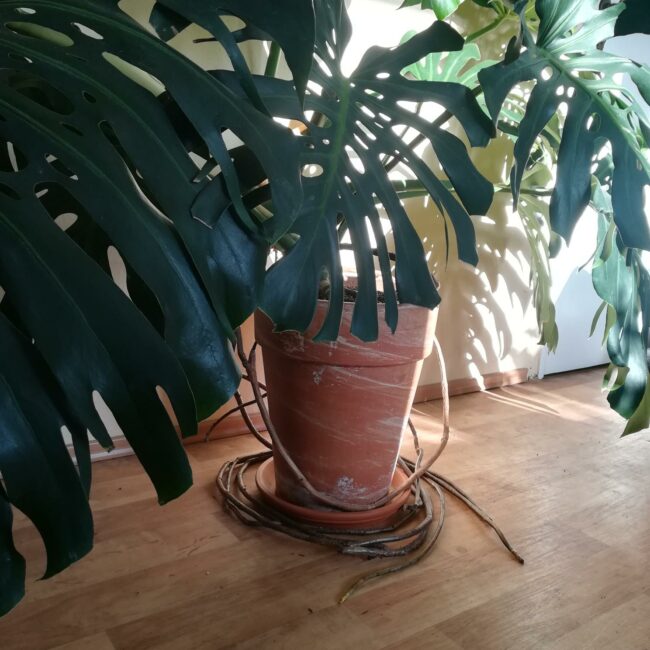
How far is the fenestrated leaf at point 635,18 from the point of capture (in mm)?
778

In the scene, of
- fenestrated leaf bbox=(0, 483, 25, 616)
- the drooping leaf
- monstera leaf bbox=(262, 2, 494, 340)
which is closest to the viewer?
fenestrated leaf bbox=(0, 483, 25, 616)

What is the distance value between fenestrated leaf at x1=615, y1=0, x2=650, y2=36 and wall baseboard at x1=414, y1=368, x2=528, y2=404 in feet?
3.81

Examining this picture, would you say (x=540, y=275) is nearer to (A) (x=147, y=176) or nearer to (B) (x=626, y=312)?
(B) (x=626, y=312)

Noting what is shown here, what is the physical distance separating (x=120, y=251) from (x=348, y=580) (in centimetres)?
67

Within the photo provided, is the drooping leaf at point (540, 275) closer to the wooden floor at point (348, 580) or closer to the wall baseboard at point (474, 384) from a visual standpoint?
the wooden floor at point (348, 580)

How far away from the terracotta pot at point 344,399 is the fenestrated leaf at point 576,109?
33 cm

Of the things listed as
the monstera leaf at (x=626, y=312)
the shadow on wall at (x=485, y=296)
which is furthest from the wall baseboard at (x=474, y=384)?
the monstera leaf at (x=626, y=312)

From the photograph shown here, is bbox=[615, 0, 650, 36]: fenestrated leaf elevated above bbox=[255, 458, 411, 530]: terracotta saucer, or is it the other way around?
bbox=[615, 0, 650, 36]: fenestrated leaf

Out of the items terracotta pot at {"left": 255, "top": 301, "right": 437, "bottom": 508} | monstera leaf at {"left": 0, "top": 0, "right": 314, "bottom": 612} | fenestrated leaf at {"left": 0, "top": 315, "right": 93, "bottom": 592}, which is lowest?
terracotta pot at {"left": 255, "top": 301, "right": 437, "bottom": 508}

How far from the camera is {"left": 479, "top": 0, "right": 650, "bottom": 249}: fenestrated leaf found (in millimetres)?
765

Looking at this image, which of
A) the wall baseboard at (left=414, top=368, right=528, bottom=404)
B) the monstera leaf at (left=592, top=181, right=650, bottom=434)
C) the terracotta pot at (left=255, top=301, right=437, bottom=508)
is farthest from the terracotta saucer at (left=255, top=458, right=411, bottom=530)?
the wall baseboard at (left=414, top=368, right=528, bottom=404)

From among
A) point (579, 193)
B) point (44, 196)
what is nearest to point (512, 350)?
point (579, 193)

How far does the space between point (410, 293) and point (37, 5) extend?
488 millimetres

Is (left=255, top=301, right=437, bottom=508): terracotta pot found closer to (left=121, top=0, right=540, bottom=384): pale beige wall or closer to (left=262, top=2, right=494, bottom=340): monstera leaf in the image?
(left=262, top=2, right=494, bottom=340): monstera leaf
